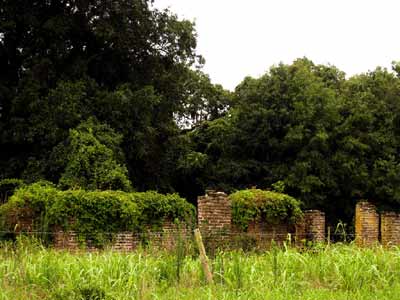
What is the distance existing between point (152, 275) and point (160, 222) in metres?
6.77

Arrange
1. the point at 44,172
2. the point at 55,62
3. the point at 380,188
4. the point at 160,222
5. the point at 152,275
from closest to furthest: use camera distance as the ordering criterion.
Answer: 1. the point at 152,275
2. the point at 160,222
3. the point at 44,172
4. the point at 55,62
5. the point at 380,188

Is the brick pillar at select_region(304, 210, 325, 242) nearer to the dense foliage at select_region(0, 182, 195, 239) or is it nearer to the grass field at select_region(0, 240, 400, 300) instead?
the dense foliage at select_region(0, 182, 195, 239)

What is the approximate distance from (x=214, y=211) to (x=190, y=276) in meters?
5.87

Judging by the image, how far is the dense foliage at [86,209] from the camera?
12406 mm

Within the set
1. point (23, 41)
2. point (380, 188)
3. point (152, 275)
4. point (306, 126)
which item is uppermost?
point (23, 41)

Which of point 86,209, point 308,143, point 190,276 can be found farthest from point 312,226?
point 308,143

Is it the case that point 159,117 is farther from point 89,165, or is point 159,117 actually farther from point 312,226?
point 312,226

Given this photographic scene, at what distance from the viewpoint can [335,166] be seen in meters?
27.5

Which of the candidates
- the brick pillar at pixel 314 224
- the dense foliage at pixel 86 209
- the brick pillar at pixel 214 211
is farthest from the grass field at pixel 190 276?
the brick pillar at pixel 314 224

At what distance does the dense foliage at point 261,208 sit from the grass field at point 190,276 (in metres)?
5.66

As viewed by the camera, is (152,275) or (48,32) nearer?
(152,275)

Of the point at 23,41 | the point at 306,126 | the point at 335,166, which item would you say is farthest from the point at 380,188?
the point at 23,41

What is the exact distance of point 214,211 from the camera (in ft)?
43.8

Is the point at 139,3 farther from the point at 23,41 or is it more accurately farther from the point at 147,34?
the point at 23,41
